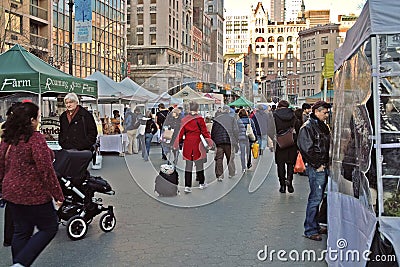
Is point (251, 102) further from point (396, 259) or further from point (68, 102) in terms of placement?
point (396, 259)

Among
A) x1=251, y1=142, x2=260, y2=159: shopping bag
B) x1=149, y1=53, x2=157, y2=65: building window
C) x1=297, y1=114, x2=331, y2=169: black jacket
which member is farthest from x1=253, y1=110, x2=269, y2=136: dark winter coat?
x1=149, y1=53, x2=157, y2=65: building window

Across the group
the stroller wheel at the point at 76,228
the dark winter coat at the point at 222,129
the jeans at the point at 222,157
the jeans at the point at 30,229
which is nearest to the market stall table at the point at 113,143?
the jeans at the point at 222,157

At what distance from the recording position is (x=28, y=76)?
40.7 ft

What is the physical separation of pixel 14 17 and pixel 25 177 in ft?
125

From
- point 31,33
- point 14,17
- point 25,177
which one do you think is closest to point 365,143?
point 25,177

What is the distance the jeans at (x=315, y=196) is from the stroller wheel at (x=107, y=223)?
2.81 metres

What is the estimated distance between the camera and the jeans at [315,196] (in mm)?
6641

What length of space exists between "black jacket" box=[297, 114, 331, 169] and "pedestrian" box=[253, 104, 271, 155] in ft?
21.7

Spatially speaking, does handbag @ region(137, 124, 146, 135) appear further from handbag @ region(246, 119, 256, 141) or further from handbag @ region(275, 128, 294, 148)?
handbag @ region(275, 128, 294, 148)

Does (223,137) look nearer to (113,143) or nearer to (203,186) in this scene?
(203,186)

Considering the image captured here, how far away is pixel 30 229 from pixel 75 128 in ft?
8.39

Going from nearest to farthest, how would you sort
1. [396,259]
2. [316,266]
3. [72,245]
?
[396,259]
[316,266]
[72,245]

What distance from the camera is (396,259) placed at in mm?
4469

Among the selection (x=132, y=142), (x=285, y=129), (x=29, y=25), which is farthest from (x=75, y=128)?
(x=29, y=25)
